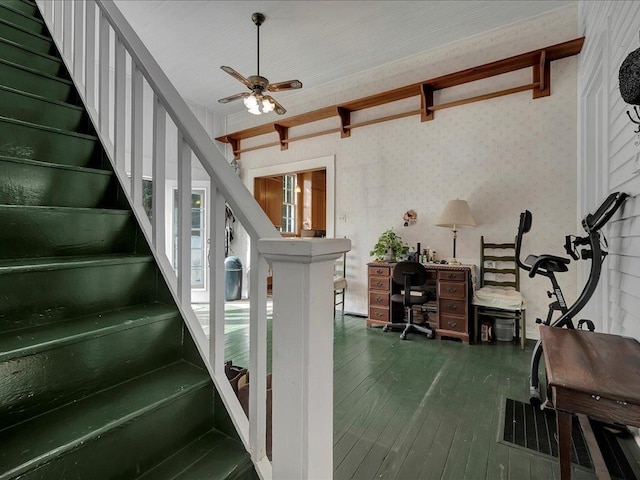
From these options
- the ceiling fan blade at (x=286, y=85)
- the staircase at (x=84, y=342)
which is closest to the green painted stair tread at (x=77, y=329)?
the staircase at (x=84, y=342)

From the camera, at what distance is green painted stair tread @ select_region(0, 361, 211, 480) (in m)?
0.67

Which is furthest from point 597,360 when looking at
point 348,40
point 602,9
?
point 348,40

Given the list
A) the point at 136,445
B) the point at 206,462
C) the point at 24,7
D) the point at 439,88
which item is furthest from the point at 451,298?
the point at 24,7

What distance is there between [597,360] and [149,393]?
1.63 metres

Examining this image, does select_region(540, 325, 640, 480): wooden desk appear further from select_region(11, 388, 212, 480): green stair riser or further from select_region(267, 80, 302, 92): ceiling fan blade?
select_region(267, 80, 302, 92): ceiling fan blade

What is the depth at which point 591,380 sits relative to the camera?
1072 mm

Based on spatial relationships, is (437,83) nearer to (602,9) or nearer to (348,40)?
(348,40)

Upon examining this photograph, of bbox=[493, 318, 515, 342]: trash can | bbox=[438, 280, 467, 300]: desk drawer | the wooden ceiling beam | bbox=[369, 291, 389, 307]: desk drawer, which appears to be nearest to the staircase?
bbox=[438, 280, 467, 300]: desk drawer

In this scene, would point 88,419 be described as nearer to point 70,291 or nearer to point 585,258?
point 70,291

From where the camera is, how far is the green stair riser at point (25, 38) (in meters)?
1.76

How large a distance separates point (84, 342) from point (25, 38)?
2089 mm

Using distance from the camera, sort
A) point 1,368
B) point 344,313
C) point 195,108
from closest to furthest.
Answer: point 1,368 < point 344,313 < point 195,108

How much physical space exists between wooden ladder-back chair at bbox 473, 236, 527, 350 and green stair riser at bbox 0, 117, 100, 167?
3.45 metres

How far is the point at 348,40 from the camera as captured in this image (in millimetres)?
3838
